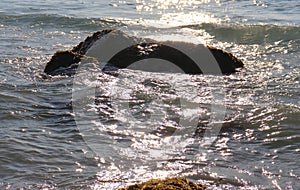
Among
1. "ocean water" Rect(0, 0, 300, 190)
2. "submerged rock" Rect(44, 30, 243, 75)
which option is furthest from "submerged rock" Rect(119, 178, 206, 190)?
"submerged rock" Rect(44, 30, 243, 75)

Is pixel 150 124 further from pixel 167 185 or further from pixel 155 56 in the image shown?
pixel 155 56

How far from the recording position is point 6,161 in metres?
4.75

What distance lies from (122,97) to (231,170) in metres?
2.52

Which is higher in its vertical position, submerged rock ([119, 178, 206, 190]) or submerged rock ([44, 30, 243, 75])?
submerged rock ([44, 30, 243, 75])

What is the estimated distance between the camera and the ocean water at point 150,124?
4.52 m

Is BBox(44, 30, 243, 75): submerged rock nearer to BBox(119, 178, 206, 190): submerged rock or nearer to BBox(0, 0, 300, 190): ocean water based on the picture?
BBox(0, 0, 300, 190): ocean water

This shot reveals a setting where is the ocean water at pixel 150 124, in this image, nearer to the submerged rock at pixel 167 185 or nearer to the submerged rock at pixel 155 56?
the submerged rock at pixel 155 56

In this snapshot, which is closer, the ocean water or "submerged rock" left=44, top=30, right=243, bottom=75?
the ocean water

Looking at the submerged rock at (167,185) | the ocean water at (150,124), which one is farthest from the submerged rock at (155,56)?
the submerged rock at (167,185)

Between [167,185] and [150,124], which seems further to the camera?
[150,124]

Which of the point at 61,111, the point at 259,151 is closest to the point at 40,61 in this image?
the point at 61,111

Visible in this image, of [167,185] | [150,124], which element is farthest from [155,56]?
[167,185]

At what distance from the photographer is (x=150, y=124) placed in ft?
19.2

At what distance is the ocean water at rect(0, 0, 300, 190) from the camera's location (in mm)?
4524
